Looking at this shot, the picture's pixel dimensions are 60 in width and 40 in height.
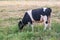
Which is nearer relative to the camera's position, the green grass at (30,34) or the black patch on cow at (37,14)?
the green grass at (30,34)

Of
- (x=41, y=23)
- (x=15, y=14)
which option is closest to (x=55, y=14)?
(x=15, y=14)

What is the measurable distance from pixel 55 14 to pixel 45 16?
15.3 ft

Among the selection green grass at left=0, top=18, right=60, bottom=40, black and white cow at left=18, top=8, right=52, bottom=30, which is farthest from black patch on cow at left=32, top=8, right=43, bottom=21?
green grass at left=0, top=18, right=60, bottom=40

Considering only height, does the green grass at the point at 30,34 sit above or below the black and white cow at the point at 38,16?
below

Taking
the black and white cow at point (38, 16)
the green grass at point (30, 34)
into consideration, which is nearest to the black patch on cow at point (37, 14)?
the black and white cow at point (38, 16)

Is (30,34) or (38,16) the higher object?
(38,16)

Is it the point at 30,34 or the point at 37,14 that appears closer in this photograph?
the point at 30,34

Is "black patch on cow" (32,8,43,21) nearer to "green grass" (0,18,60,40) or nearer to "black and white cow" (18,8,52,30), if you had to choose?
"black and white cow" (18,8,52,30)

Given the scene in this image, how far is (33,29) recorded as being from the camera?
11516 mm

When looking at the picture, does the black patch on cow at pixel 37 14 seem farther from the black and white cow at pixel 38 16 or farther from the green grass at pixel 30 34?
the green grass at pixel 30 34

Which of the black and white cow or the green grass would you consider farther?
the black and white cow

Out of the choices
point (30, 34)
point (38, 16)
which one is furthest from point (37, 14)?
point (30, 34)

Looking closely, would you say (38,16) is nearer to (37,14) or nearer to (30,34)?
(37,14)

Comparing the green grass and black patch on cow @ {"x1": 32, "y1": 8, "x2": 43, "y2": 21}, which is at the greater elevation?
black patch on cow @ {"x1": 32, "y1": 8, "x2": 43, "y2": 21}
